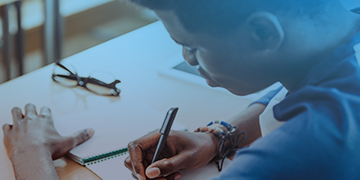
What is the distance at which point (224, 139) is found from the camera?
0.50 meters

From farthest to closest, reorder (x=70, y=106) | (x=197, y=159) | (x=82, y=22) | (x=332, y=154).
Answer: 1. (x=82, y=22)
2. (x=70, y=106)
3. (x=197, y=159)
4. (x=332, y=154)

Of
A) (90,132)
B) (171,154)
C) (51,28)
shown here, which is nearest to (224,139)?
(171,154)

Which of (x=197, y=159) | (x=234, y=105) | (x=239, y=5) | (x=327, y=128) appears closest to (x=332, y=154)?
(x=327, y=128)

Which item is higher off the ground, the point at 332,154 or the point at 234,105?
the point at 332,154

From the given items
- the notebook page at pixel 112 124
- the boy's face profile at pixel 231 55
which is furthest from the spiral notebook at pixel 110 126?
the boy's face profile at pixel 231 55

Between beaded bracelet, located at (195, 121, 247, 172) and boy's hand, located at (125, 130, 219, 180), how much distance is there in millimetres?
10

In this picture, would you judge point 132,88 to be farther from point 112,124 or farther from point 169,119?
point 169,119

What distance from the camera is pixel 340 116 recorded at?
0.22m

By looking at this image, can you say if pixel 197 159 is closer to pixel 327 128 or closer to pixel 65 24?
pixel 327 128

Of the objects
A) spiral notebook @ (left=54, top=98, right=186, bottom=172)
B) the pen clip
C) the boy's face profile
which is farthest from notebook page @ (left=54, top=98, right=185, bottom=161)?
the boy's face profile

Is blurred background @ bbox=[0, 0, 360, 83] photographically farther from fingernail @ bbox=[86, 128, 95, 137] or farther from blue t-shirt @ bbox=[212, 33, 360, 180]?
blue t-shirt @ bbox=[212, 33, 360, 180]

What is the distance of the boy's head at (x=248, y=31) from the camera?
23 centimetres

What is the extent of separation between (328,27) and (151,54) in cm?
52

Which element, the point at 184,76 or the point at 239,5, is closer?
the point at 239,5
